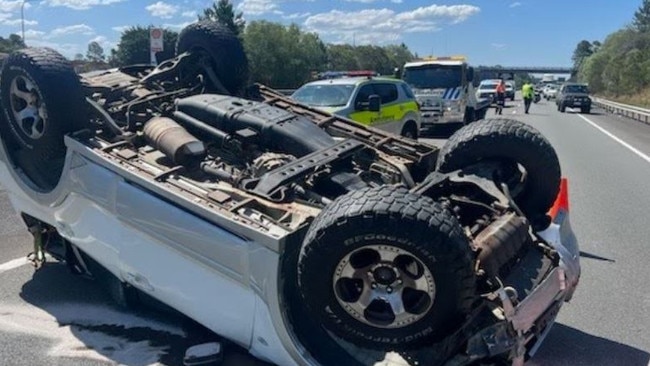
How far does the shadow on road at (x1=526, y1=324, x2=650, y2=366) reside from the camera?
3.95m

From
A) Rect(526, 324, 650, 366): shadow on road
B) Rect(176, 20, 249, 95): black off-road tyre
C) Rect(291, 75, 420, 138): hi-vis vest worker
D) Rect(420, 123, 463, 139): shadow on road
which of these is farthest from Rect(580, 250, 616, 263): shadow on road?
Rect(420, 123, 463, 139): shadow on road

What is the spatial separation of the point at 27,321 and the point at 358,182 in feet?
8.12

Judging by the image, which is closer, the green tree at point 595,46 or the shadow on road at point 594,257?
the shadow on road at point 594,257

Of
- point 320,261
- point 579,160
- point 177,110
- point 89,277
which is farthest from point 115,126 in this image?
point 579,160

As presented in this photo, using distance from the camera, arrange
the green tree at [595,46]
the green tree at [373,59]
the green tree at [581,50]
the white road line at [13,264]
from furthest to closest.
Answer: the green tree at [581,50], the green tree at [595,46], the green tree at [373,59], the white road line at [13,264]

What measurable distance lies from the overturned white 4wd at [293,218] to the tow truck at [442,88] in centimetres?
1379

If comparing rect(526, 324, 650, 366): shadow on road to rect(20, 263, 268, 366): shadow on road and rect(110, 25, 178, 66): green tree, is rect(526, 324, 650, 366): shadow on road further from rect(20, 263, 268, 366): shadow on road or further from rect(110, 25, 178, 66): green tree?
rect(110, 25, 178, 66): green tree

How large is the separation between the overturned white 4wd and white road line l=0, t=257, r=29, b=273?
71 centimetres

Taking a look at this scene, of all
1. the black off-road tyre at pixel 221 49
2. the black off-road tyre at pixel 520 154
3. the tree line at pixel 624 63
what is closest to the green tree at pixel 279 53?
the tree line at pixel 624 63

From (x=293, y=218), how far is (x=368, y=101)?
854 cm

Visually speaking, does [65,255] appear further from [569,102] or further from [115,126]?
[569,102]

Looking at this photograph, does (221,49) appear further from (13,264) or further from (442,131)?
(442,131)

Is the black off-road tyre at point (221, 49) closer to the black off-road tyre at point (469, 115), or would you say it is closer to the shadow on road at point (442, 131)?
the shadow on road at point (442, 131)

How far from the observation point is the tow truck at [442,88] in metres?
18.8
